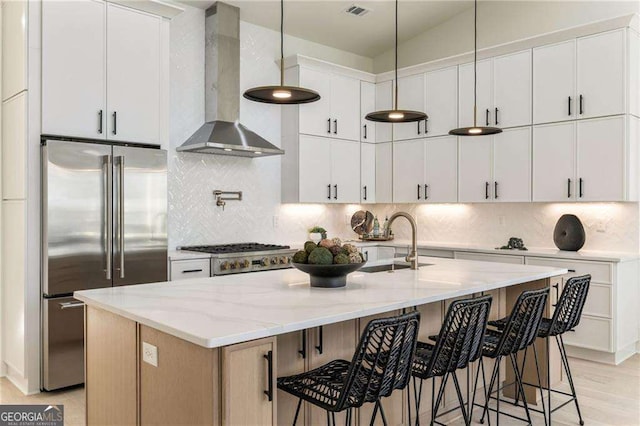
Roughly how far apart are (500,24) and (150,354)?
5.24 m

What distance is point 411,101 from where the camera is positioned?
20.9 feet

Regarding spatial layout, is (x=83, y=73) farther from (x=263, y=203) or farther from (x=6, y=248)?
(x=263, y=203)

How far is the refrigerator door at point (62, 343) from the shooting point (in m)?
3.86

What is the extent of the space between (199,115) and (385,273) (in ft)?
9.27

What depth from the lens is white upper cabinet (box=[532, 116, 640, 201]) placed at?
15.6 feet

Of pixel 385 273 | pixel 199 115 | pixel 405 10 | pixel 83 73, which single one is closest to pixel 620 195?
pixel 385 273

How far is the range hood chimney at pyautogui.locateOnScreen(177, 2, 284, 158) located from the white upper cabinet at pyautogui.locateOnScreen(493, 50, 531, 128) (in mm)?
2311

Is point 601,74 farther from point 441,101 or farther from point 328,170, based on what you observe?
point 328,170

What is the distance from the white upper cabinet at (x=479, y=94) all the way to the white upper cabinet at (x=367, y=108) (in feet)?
3.87

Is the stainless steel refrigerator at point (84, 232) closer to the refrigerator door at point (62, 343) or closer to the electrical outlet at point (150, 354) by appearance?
the refrigerator door at point (62, 343)

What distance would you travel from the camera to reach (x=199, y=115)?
5.37 m

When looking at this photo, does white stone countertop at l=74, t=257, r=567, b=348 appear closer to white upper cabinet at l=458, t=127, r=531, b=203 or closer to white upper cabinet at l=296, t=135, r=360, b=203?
white upper cabinet at l=458, t=127, r=531, b=203

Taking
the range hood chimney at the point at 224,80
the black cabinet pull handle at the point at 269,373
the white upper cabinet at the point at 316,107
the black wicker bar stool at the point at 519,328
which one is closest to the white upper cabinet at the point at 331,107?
the white upper cabinet at the point at 316,107

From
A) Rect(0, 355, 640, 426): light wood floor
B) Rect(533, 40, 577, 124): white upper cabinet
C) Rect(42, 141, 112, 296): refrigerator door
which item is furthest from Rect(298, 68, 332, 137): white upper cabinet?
Rect(0, 355, 640, 426): light wood floor
